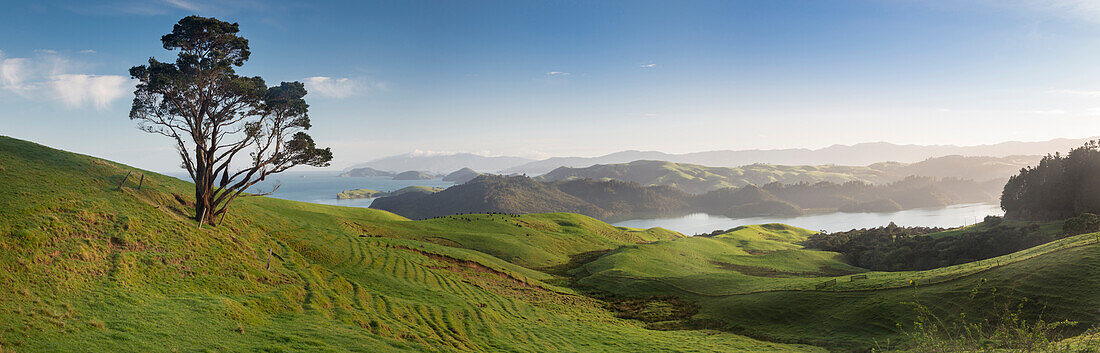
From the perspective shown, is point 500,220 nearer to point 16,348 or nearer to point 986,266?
point 986,266

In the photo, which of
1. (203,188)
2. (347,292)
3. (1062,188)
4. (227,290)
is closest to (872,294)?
(347,292)

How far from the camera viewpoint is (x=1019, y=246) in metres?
57.2

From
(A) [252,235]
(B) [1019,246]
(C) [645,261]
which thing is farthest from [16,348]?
(B) [1019,246]

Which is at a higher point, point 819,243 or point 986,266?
point 986,266

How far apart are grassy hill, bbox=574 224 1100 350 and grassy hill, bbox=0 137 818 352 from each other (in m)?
3.66

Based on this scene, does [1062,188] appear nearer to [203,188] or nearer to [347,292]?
[347,292]

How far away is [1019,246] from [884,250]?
16.1 metres

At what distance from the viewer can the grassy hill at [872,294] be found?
2558cm

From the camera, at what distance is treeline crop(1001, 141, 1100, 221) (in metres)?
74.3

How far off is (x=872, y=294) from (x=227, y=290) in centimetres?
4188

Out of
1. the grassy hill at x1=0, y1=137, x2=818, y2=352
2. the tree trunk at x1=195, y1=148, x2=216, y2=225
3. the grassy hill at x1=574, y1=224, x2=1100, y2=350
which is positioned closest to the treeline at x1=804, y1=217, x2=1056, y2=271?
the grassy hill at x1=574, y1=224, x2=1100, y2=350

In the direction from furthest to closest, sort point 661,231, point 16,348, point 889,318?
point 661,231 < point 889,318 < point 16,348

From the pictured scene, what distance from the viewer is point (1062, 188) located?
78.7 meters

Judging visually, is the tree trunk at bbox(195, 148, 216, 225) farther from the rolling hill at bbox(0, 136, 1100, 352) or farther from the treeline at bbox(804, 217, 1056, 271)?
the treeline at bbox(804, 217, 1056, 271)
